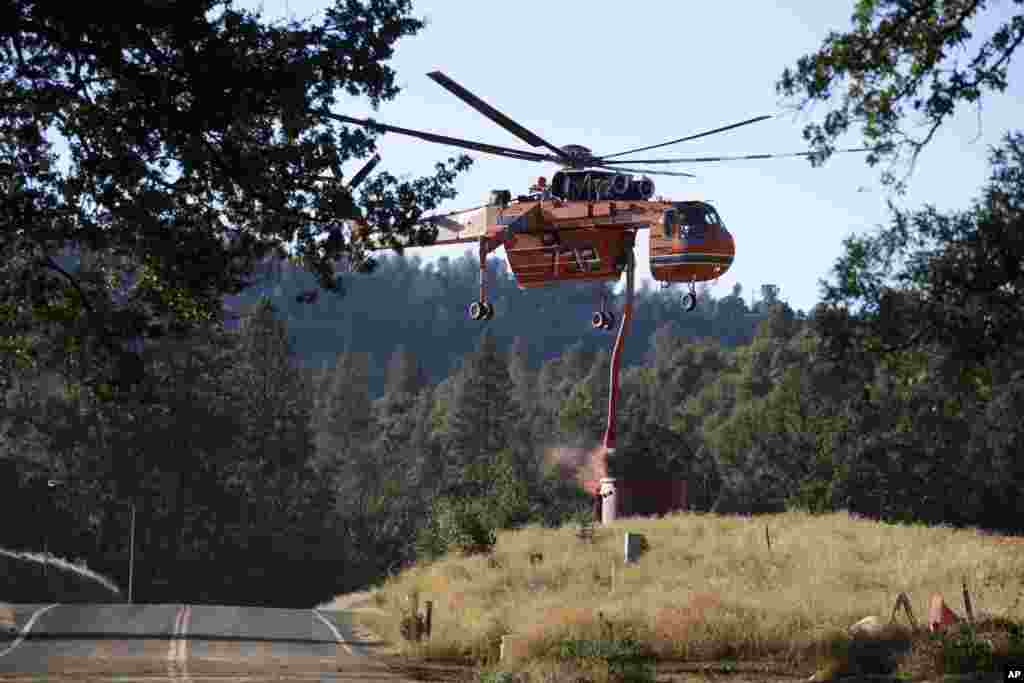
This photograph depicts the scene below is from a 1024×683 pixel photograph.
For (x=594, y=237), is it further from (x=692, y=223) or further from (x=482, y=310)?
(x=482, y=310)

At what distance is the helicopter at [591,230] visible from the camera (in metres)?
40.8

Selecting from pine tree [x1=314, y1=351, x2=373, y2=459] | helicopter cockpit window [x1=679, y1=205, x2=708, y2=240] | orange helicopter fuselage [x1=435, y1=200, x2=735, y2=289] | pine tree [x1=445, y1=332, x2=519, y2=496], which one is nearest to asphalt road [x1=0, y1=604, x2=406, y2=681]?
orange helicopter fuselage [x1=435, y1=200, x2=735, y2=289]

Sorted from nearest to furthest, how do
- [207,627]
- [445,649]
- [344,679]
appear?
[344,679], [445,649], [207,627]

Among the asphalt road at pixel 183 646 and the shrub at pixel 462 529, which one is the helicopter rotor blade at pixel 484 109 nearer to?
the asphalt road at pixel 183 646

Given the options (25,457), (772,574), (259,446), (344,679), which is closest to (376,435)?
(259,446)

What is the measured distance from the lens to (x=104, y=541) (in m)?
89.8

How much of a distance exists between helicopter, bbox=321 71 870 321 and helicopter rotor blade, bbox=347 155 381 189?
15444 mm

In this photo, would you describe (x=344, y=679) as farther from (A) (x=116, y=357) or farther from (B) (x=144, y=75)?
(B) (x=144, y=75)

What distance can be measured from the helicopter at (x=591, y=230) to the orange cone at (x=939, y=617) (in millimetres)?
14868

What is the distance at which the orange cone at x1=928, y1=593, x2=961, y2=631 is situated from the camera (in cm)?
2506

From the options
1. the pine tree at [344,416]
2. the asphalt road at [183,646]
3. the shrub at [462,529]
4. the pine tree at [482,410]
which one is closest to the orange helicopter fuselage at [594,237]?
the shrub at [462,529]

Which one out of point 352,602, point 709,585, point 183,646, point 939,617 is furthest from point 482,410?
point 939,617

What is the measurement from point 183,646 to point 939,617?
1514 cm

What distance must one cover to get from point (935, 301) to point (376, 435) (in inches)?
6660
